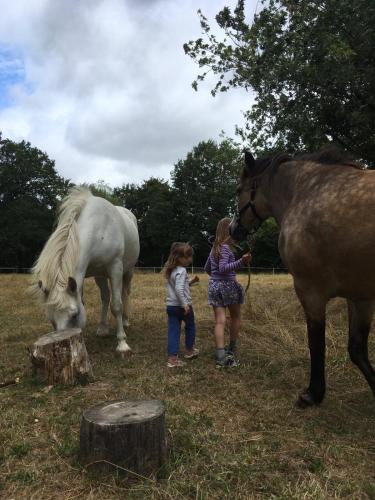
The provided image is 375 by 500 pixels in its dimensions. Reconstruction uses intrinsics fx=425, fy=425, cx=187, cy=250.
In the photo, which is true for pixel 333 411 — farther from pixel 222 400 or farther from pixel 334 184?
→ pixel 334 184

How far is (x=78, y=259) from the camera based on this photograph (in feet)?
17.8

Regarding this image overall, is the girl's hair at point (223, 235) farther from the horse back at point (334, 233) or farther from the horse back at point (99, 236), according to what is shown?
the horse back at point (99, 236)

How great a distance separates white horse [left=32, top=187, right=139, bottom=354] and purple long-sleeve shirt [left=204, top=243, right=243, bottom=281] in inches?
61.9

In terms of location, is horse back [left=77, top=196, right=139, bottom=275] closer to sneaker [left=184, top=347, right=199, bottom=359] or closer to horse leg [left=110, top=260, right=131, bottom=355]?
horse leg [left=110, top=260, right=131, bottom=355]

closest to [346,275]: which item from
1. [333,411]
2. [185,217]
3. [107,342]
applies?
[333,411]

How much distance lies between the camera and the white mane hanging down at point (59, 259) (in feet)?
16.3

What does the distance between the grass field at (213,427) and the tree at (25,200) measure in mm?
40782

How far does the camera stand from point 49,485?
2.68m

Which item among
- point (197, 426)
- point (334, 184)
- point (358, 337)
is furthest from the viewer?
point (358, 337)

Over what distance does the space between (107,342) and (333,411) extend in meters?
3.82

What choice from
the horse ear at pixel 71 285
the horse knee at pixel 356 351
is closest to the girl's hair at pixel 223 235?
the horse ear at pixel 71 285

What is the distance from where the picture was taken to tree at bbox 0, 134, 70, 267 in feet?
146

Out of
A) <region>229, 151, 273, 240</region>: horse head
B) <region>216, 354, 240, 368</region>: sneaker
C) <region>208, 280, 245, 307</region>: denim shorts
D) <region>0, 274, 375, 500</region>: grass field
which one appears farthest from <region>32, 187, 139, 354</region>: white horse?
<region>229, 151, 273, 240</region>: horse head

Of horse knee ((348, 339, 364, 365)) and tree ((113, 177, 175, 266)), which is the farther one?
tree ((113, 177, 175, 266))
